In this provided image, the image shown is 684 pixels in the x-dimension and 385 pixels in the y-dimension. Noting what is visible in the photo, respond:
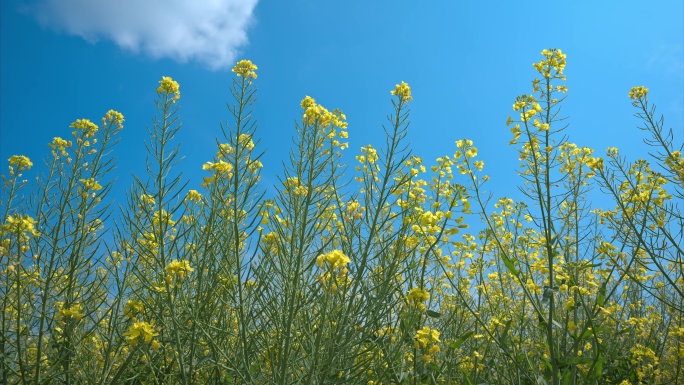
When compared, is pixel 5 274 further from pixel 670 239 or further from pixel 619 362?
pixel 619 362

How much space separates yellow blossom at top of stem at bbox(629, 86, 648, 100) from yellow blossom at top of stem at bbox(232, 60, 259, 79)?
10.8ft

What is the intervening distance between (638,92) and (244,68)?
11.1ft

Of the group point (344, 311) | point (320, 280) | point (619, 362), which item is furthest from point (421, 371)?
point (619, 362)

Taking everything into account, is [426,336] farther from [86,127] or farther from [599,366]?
[86,127]

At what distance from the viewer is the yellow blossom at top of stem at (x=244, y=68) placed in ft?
8.83

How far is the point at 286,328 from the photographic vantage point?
209 cm

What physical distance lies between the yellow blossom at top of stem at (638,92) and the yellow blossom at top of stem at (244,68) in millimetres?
3286

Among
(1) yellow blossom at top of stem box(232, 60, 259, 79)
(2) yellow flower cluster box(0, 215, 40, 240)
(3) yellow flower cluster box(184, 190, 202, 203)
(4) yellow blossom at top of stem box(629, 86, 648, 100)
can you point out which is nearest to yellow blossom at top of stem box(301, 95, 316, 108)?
(1) yellow blossom at top of stem box(232, 60, 259, 79)

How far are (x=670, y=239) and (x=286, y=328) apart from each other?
302cm

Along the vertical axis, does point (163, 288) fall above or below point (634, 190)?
below

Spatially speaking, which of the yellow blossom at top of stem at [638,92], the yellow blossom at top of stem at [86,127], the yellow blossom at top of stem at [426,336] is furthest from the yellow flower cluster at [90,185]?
the yellow blossom at top of stem at [638,92]

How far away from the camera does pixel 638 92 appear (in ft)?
13.3

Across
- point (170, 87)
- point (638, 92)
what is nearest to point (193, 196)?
point (170, 87)

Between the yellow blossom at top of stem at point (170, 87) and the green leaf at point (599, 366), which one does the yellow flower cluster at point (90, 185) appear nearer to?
the yellow blossom at top of stem at point (170, 87)
